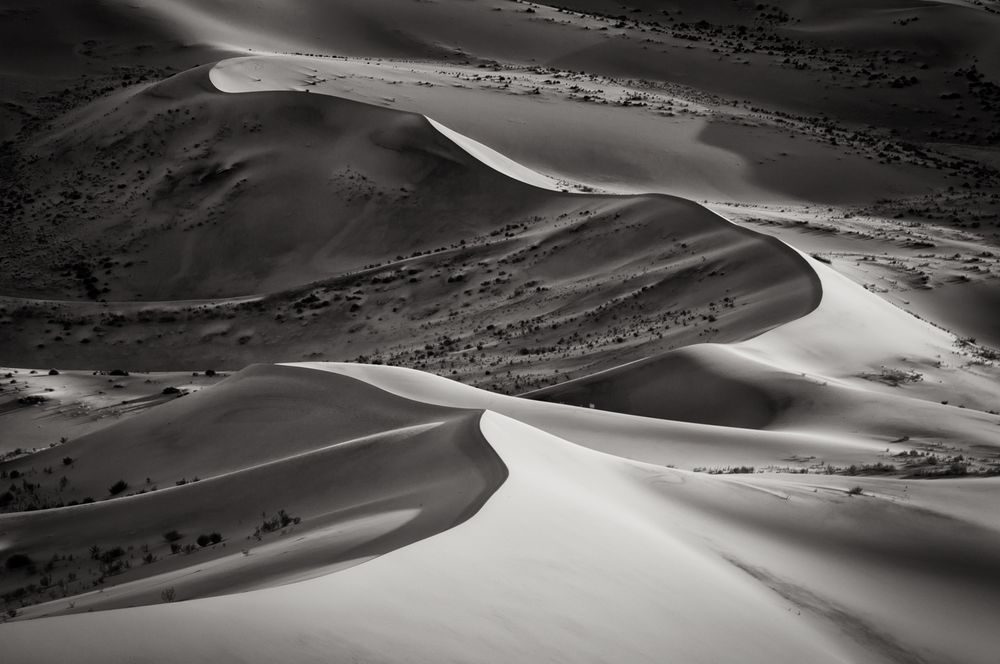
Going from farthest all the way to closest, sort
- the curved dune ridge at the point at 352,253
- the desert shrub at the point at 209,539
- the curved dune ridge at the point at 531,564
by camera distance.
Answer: the curved dune ridge at the point at 352,253, the desert shrub at the point at 209,539, the curved dune ridge at the point at 531,564

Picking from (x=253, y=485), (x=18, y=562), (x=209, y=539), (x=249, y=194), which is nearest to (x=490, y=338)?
(x=253, y=485)

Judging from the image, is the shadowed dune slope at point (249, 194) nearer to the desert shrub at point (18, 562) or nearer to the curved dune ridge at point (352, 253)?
the curved dune ridge at point (352, 253)

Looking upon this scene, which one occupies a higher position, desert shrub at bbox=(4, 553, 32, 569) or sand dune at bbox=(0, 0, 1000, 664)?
sand dune at bbox=(0, 0, 1000, 664)

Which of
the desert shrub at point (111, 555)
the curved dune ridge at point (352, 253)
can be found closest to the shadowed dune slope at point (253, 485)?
the desert shrub at point (111, 555)

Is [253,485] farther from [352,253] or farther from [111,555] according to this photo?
[352,253]

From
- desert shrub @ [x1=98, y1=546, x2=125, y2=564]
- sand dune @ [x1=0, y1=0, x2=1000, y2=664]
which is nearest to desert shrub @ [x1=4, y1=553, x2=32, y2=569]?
sand dune @ [x1=0, y1=0, x2=1000, y2=664]

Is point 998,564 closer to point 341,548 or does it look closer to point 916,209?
point 341,548

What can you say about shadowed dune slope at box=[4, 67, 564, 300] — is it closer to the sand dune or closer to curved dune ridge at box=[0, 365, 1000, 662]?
the sand dune
